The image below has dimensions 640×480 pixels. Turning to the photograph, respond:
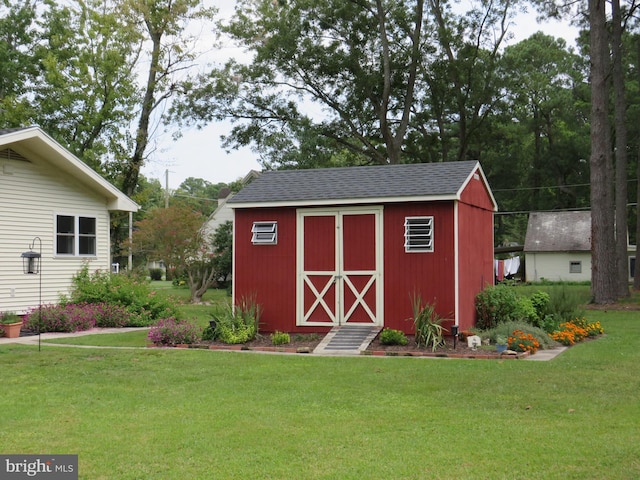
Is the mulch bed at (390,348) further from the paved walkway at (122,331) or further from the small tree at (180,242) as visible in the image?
the small tree at (180,242)

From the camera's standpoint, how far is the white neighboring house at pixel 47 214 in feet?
53.3

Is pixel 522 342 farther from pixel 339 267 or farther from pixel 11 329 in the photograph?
pixel 11 329

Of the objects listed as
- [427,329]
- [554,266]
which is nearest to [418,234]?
[427,329]

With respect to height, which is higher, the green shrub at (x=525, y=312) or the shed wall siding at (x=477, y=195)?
the shed wall siding at (x=477, y=195)

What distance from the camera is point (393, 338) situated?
12.5 meters

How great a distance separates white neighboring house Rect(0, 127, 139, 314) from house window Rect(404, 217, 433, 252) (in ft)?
28.0

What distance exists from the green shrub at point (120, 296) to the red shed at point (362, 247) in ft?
13.2

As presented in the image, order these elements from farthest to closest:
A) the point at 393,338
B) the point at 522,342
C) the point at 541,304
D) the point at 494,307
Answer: the point at 541,304, the point at 494,307, the point at 393,338, the point at 522,342

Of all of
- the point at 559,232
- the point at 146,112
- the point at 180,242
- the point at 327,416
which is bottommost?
the point at 327,416

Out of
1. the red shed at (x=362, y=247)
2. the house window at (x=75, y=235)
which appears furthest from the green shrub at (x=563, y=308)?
the house window at (x=75, y=235)

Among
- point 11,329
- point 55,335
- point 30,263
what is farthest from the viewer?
point 30,263

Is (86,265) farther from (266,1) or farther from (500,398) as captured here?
(266,1)

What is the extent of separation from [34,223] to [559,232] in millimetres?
33371

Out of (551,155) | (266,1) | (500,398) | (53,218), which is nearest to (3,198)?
(53,218)
